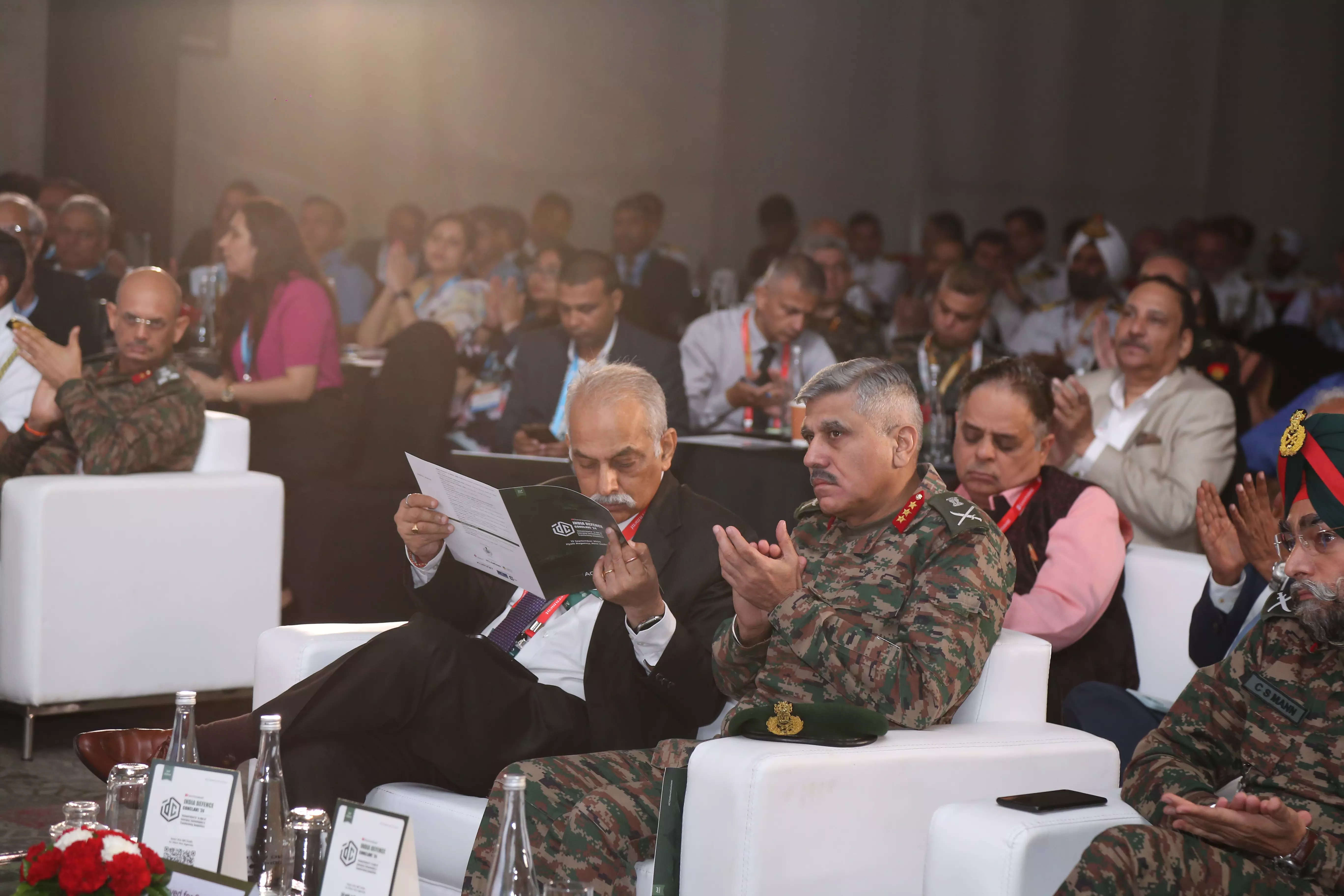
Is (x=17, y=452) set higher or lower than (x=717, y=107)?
lower

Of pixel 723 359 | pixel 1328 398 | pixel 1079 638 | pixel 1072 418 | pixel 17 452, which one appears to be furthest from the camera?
pixel 723 359

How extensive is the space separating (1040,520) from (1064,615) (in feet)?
0.88

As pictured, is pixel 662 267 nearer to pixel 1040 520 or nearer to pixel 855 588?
pixel 1040 520

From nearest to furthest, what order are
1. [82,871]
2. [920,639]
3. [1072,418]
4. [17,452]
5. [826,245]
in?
[82,871], [920,639], [1072,418], [17,452], [826,245]

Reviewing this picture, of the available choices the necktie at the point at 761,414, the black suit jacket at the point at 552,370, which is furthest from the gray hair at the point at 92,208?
the necktie at the point at 761,414

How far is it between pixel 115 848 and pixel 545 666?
45.4 inches

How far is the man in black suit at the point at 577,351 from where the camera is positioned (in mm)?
5215

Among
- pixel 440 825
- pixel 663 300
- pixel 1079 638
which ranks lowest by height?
pixel 440 825

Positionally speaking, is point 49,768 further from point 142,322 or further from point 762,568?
point 762,568

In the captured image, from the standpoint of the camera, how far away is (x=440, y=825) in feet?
8.18

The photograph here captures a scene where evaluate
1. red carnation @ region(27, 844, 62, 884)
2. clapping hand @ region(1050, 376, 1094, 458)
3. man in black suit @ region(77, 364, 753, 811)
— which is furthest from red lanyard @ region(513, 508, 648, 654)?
clapping hand @ region(1050, 376, 1094, 458)

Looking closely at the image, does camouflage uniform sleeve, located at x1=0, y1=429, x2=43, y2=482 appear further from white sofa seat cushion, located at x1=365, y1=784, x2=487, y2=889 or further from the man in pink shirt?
the man in pink shirt

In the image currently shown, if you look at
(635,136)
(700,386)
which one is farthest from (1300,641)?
(635,136)

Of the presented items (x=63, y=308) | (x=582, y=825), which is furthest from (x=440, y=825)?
(x=63, y=308)
